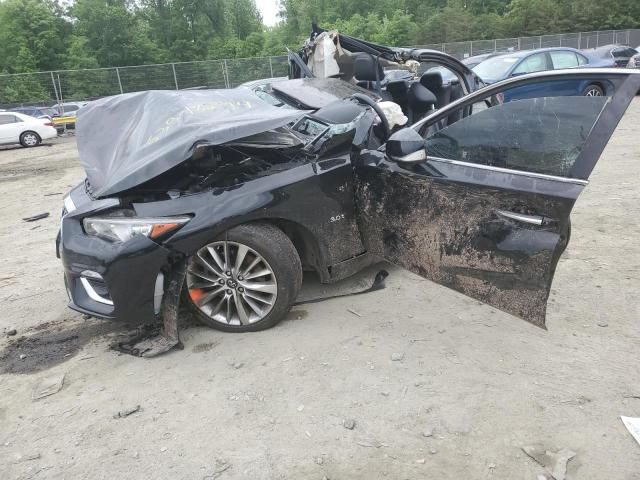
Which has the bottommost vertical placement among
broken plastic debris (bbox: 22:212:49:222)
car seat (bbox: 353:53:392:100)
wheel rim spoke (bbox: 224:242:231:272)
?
broken plastic debris (bbox: 22:212:49:222)

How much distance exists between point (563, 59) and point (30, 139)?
15.6 metres

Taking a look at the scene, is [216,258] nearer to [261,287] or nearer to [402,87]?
[261,287]

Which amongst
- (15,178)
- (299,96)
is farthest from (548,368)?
(15,178)

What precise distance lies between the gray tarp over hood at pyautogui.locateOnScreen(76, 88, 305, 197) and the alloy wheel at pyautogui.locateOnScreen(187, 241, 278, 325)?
2.02ft

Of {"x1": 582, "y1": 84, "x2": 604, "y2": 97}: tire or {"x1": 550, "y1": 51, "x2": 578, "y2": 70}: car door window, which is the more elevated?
{"x1": 582, "y1": 84, "x2": 604, "y2": 97}: tire

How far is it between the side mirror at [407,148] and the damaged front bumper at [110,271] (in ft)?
4.86

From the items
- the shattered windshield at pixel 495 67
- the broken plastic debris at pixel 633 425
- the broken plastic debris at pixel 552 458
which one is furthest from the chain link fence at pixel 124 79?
the broken plastic debris at pixel 552 458

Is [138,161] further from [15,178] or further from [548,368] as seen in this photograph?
[15,178]

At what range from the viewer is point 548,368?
9.34 feet

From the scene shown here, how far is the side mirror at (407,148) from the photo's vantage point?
9.90 ft

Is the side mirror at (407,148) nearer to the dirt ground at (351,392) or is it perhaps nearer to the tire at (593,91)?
the tire at (593,91)

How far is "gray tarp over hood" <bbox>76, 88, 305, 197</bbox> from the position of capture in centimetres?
306

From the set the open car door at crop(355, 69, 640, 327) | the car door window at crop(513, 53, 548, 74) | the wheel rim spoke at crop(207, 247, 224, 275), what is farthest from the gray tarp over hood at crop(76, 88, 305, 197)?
the car door window at crop(513, 53, 548, 74)

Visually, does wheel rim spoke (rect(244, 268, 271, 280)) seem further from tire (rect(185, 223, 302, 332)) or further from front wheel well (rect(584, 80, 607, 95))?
front wheel well (rect(584, 80, 607, 95))
